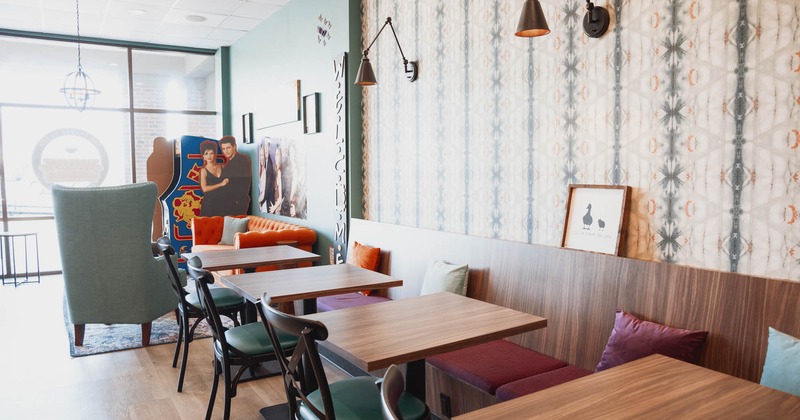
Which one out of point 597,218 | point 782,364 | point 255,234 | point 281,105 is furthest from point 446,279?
point 281,105

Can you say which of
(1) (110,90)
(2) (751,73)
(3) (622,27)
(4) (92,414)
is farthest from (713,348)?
(1) (110,90)

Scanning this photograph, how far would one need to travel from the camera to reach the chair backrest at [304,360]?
6.06 ft

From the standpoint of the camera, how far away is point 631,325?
2539 mm

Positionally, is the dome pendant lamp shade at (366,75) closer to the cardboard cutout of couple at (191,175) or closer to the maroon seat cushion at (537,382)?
the maroon seat cushion at (537,382)

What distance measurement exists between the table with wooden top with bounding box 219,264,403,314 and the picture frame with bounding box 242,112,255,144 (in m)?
4.85

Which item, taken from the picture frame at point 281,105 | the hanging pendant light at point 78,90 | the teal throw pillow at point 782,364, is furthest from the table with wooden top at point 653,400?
the hanging pendant light at point 78,90

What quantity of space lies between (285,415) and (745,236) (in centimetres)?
249

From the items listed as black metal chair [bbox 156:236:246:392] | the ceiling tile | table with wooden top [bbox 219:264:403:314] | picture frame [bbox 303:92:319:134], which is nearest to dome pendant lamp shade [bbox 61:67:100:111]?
the ceiling tile

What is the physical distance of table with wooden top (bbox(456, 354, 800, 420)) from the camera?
1.52 metres

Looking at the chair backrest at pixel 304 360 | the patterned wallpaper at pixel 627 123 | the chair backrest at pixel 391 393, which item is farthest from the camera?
the patterned wallpaper at pixel 627 123

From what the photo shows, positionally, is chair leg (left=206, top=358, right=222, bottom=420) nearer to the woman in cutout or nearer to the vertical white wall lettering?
the vertical white wall lettering

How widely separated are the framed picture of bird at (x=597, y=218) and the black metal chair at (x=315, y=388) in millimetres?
1391

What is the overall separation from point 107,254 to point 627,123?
3837 mm

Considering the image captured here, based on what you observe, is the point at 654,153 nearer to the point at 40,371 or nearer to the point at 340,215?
the point at 340,215
